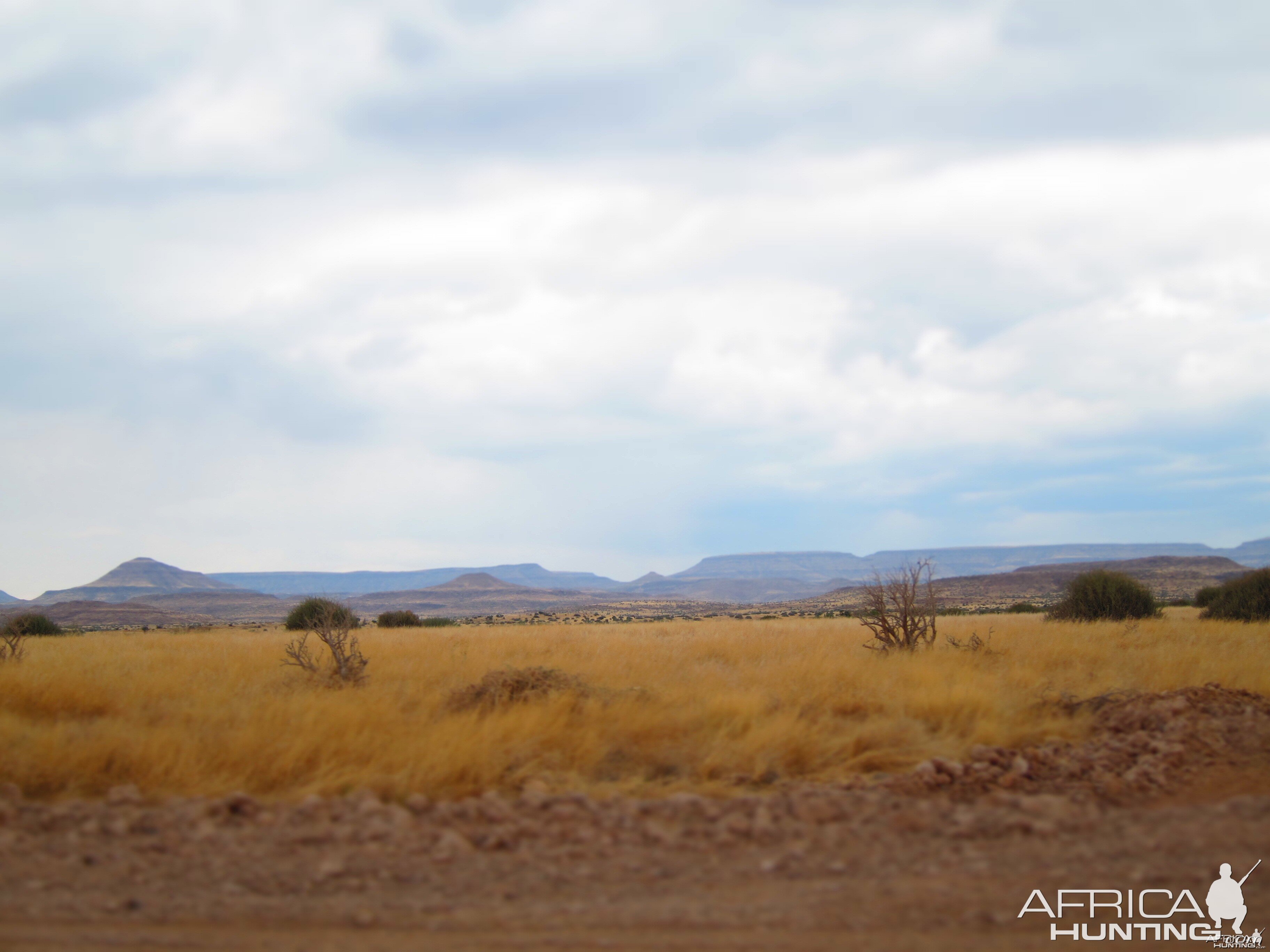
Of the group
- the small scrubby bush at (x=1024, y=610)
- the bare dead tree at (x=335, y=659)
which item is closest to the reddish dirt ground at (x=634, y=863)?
the bare dead tree at (x=335, y=659)

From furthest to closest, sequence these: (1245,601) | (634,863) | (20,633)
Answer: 1. (1245,601)
2. (20,633)
3. (634,863)

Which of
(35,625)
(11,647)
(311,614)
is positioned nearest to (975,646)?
(11,647)

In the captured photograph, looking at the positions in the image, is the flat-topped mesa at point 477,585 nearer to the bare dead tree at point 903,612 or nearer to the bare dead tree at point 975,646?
the bare dead tree at point 903,612

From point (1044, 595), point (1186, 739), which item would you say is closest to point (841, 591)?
point (1044, 595)

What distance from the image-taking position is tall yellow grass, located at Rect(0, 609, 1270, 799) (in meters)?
7.02

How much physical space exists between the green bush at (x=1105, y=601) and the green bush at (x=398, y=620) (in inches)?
1020

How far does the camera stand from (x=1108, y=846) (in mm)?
5379

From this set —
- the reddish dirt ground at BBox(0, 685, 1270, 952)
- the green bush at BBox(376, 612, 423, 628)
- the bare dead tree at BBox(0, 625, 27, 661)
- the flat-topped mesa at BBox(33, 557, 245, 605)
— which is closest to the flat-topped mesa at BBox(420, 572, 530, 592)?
the flat-topped mesa at BBox(33, 557, 245, 605)

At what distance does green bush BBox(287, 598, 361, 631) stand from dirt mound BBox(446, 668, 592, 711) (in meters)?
11.8

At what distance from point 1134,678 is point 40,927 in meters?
13.3

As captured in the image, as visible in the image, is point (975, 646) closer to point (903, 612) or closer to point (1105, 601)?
point (903, 612)

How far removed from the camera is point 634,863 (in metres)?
5.26

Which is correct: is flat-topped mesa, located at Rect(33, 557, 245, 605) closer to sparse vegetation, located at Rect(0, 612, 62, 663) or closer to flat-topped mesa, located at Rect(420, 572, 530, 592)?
flat-topped mesa, located at Rect(420, 572, 530, 592)
